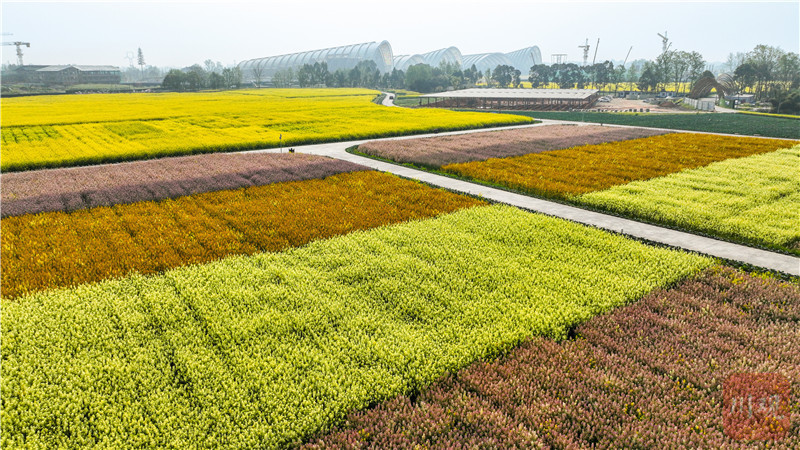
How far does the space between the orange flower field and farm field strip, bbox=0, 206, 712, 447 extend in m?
7.74

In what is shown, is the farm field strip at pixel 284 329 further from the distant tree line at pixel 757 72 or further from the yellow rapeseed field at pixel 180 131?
the distant tree line at pixel 757 72

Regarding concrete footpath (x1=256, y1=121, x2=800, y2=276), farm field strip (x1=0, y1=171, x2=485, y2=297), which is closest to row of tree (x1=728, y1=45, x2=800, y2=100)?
concrete footpath (x1=256, y1=121, x2=800, y2=276)

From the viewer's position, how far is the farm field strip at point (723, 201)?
558 inches

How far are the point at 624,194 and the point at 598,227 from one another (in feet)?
13.9

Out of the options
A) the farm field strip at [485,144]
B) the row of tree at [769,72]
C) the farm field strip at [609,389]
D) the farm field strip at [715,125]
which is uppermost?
the row of tree at [769,72]

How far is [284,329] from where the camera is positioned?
8312 millimetres

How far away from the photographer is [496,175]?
21594 millimetres

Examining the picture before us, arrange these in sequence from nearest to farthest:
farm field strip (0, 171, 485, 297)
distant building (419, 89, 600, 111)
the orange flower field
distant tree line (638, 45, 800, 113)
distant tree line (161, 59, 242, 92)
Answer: farm field strip (0, 171, 485, 297)
the orange flower field
distant building (419, 89, 600, 111)
distant tree line (638, 45, 800, 113)
distant tree line (161, 59, 242, 92)

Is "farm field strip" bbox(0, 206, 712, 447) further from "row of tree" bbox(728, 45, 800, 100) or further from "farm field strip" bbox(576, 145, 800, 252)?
"row of tree" bbox(728, 45, 800, 100)

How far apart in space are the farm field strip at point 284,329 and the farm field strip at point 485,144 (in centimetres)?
1378

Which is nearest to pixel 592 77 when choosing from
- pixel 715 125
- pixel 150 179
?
pixel 715 125

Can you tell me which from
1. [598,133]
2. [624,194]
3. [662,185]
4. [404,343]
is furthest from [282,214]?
[598,133]

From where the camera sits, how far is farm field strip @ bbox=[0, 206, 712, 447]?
243 inches

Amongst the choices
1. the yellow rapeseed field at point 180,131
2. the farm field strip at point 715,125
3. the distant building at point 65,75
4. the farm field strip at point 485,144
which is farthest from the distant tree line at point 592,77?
the yellow rapeseed field at point 180,131
